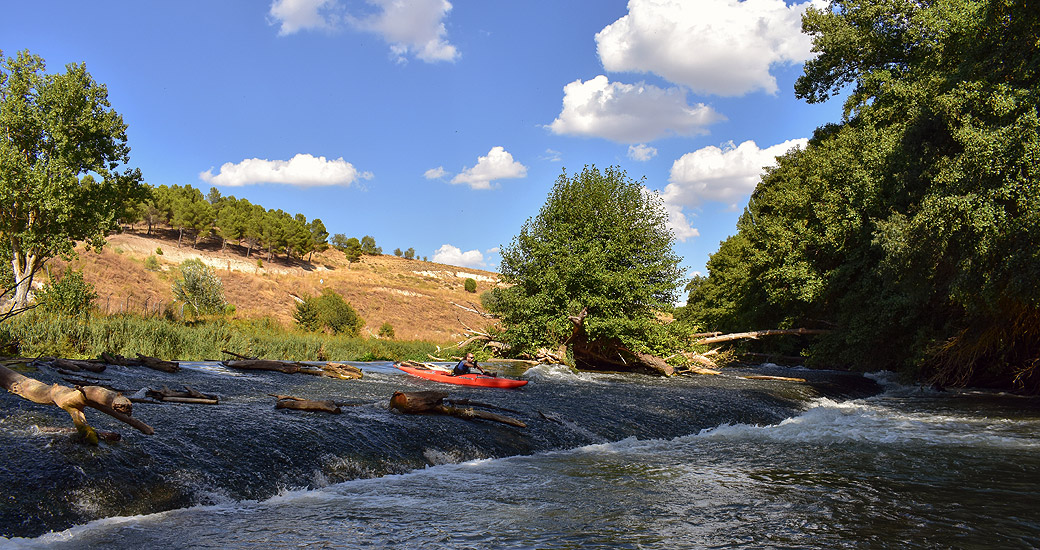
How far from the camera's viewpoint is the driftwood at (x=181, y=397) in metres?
10.7

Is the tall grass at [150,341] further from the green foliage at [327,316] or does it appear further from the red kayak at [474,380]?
the green foliage at [327,316]

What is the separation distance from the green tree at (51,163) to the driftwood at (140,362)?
56.1 ft

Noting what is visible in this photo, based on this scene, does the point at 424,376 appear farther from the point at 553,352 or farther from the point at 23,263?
the point at 23,263

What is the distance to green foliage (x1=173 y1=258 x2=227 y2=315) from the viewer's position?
4422 cm

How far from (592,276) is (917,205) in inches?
432

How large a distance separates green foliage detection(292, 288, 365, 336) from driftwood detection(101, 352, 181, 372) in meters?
26.5

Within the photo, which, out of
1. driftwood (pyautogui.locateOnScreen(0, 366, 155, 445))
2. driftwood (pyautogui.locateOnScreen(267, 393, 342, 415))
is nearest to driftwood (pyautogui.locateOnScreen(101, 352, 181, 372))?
driftwood (pyautogui.locateOnScreen(267, 393, 342, 415))

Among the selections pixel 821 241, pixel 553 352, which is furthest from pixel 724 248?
pixel 553 352

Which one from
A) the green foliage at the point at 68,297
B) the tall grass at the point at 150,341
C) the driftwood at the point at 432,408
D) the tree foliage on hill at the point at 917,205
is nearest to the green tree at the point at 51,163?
the green foliage at the point at 68,297

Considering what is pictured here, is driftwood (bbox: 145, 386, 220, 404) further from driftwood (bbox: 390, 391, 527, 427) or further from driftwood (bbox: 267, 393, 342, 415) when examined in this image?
driftwood (bbox: 390, 391, 527, 427)

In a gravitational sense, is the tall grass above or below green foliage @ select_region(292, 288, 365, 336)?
below

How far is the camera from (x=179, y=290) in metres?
47.0

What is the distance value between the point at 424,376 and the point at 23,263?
23144 mm

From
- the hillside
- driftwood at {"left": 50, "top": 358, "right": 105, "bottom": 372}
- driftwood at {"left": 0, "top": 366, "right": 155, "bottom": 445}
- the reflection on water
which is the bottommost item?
the reflection on water
